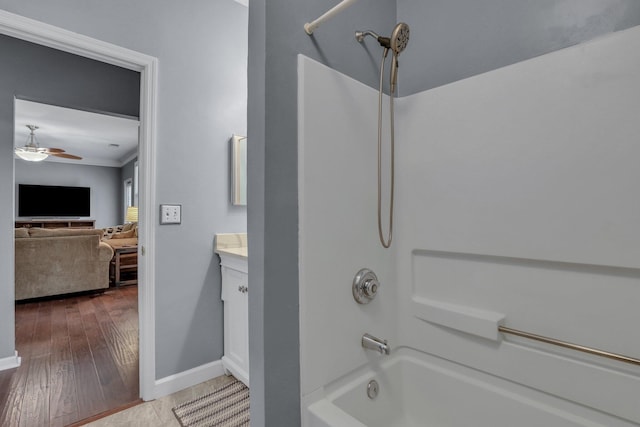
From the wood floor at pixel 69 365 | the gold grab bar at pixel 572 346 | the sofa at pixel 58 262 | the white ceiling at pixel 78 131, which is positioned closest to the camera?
the gold grab bar at pixel 572 346

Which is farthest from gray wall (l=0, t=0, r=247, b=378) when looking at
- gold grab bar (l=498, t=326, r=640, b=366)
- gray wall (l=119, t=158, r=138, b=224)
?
gray wall (l=119, t=158, r=138, b=224)

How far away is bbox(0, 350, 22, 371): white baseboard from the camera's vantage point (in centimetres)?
208

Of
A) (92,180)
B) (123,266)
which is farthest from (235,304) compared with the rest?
(92,180)

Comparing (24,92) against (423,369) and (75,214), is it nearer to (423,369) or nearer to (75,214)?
(423,369)

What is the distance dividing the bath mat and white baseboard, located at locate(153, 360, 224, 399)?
159 millimetres

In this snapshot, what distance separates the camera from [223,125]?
2107mm

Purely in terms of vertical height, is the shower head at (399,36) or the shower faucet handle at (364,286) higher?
the shower head at (399,36)

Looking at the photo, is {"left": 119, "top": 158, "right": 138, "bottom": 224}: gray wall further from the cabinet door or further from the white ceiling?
the cabinet door

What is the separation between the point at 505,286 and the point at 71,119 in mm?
6314

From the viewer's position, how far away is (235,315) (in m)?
1.92

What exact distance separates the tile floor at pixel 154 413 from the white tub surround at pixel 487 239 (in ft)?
3.70

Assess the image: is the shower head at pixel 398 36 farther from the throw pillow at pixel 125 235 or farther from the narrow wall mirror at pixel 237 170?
the throw pillow at pixel 125 235

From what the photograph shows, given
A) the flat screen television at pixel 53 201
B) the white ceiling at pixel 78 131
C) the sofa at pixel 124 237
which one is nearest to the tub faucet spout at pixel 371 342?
the white ceiling at pixel 78 131

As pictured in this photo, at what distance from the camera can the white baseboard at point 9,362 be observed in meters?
2.08
